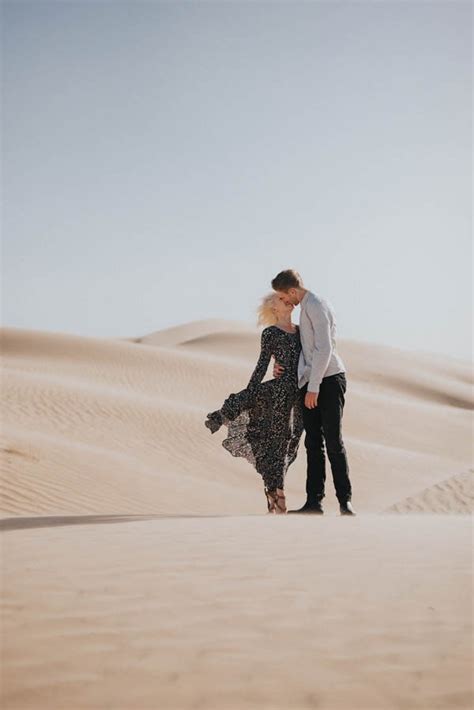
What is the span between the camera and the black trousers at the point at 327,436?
20.4 feet

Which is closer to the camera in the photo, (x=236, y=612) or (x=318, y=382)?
(x=236, y=612)

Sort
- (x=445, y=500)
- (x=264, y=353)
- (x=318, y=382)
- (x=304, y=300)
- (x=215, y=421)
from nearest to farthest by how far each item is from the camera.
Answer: (x=318, y=382) → (x=304, y=300) → (x=264, y=353) → (x=215, y=421) → (x=445, y=500)

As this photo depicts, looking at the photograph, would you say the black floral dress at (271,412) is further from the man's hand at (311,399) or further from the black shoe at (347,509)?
the black shoe at (347,509)

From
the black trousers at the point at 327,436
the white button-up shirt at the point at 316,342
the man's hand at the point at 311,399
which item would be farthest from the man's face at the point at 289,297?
the man's hand at the point at 311,399

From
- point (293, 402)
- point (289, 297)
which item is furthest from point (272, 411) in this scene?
point (289, 297)

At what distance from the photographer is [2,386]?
17.8 meters

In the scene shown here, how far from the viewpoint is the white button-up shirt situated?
20.0 ft

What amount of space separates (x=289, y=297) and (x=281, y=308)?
0.50ft

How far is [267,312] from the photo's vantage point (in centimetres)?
647

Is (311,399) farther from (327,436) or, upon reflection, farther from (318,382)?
(327,436)

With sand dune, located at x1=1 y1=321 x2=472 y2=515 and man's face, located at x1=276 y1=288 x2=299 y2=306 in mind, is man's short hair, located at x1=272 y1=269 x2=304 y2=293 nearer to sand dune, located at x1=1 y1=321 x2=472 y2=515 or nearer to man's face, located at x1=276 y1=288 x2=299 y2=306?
man's face, located at x1=276 y1=288 x2=299 y2=306

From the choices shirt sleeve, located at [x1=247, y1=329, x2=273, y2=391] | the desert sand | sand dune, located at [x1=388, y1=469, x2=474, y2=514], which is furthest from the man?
sand dune, located at [x1=388, y1=469, x2=474, y2=514]

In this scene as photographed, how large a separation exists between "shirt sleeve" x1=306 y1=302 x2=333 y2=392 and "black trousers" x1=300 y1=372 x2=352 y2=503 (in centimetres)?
19

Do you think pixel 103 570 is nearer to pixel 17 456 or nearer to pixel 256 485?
pixel 17 456
